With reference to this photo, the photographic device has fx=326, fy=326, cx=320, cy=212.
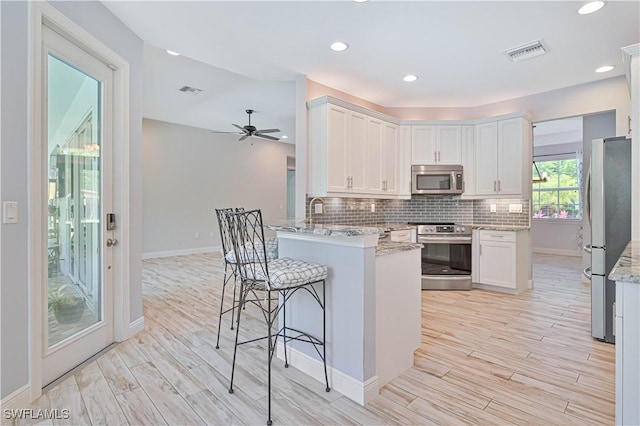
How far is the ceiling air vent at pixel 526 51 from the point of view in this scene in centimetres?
318

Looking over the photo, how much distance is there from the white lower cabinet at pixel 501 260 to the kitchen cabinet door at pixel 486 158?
0.69 meters

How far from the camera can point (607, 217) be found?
2.72 metres

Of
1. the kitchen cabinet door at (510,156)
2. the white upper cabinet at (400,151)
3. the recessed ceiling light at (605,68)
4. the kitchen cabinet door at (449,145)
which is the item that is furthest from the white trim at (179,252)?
the recessed ceiling light at (605,68)

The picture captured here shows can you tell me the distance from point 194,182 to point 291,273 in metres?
6.33

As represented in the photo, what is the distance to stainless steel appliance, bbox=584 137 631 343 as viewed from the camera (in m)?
2.66

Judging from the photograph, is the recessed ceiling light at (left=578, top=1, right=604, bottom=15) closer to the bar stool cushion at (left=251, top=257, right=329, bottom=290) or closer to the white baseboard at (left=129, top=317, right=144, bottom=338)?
the bar stool cushion at (left=251, top=257, right=329, bottom=290)

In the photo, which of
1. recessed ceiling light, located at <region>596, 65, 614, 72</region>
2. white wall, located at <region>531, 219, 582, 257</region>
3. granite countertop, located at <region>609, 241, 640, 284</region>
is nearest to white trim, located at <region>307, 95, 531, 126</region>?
recessed ceiling light, located at <region>596, 65, 614, 72</region>

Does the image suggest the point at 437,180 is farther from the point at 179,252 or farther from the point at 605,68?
the point at 179,252

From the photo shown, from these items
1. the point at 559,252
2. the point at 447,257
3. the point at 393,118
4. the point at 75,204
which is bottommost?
the point at 559,252

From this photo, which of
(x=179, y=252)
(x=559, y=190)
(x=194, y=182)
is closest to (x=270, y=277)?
(x=179, y=252)

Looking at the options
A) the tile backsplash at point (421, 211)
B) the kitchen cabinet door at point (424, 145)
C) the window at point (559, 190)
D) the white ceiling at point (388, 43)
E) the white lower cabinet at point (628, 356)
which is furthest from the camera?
the window at point (559, 190)

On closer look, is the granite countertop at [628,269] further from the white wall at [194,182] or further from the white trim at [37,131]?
the white wall at [194,182]

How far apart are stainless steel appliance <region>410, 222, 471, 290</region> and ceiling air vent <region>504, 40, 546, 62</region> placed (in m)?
2.15

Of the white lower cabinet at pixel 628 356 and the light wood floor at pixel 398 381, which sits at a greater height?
the white lower cabinet at pixel 628 356
